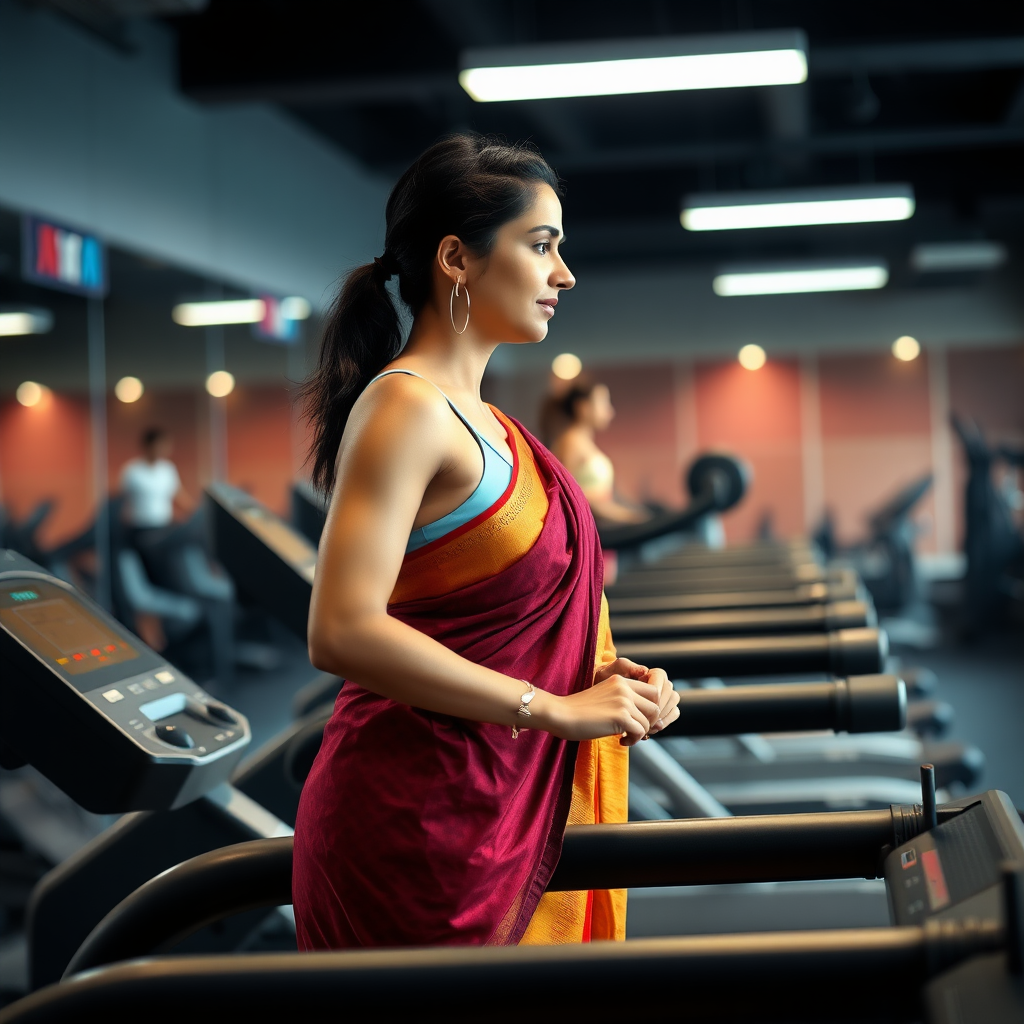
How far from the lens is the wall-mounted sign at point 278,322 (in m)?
6.24

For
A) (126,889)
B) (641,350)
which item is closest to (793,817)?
(126,889)

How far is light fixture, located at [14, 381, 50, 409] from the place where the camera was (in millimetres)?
3953

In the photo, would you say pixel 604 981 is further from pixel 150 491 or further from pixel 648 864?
pixel 150 491

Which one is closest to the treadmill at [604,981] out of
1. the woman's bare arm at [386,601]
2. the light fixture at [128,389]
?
the woman's bare arm at [386,601]

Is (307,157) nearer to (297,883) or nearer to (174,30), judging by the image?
(174,30)

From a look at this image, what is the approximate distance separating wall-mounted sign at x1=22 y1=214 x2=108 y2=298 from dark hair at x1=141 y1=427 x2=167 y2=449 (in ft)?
2.41

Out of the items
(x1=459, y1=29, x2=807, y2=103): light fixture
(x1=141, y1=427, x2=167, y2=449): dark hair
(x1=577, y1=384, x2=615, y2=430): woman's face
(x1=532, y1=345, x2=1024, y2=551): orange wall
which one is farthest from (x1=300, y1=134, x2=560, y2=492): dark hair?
(x1=532, y1=345, x2=1024, y2=551): orange wall

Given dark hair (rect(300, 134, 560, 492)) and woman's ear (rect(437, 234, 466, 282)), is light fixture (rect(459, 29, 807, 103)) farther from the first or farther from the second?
woman's ear (rect(437, 234, 466, 282))

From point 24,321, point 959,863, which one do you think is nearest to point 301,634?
point 959,863

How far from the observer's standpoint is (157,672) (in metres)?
1.44

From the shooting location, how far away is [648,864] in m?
1.05

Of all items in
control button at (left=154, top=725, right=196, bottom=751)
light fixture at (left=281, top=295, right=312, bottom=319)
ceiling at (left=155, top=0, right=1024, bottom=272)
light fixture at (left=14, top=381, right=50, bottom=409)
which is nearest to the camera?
control button at (left=154, top=725, right=196, bottom=751)

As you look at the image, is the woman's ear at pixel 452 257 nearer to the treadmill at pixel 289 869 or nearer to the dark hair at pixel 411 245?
the dark hair at pixel 411 245

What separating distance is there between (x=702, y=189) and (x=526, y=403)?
289 centimetres
